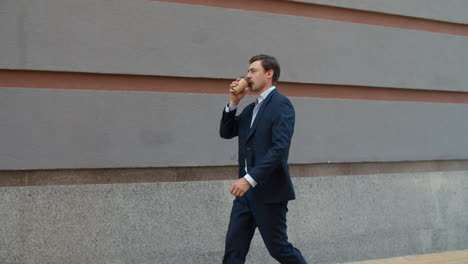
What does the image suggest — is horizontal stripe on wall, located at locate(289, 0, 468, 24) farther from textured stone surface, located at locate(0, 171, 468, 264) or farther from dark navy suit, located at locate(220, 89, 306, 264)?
dark navy suit, located at locate(220, 89, 306, 264)

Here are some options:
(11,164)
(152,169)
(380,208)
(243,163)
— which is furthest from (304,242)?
(11,164)

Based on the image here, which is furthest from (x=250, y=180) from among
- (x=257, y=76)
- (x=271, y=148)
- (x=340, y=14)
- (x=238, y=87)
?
(x=340, y=14)

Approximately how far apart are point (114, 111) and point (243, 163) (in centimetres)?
166

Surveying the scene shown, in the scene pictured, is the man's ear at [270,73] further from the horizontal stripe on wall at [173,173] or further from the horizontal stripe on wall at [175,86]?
the horizontal stripe on wall at [173,173]

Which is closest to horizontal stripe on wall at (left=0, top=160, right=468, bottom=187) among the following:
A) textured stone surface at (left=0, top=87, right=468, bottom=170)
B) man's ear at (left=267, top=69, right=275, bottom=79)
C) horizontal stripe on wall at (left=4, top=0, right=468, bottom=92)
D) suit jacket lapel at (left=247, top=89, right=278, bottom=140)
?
textured stone surface at (left=0, top=87, right=468, bottom=170)

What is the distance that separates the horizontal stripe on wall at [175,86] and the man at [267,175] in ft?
5.02

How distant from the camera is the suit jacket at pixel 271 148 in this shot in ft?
13.2

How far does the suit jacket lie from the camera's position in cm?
404

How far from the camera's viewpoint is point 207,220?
5.81 m

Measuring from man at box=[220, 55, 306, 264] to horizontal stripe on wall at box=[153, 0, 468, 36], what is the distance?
190 centimetres

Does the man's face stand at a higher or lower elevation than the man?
higher

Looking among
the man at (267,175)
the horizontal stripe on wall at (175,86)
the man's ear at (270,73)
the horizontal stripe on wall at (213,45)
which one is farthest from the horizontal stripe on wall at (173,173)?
the man's ear at (270,73)

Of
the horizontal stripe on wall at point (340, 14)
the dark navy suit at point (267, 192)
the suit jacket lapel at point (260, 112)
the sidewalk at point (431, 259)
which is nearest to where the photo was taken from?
the dark navy suit at point (267, 192)

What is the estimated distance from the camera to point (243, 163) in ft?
14.3
